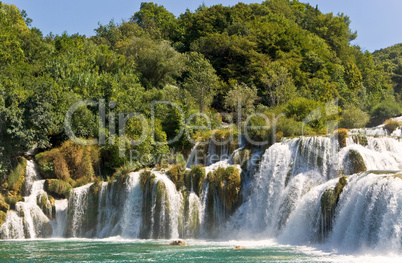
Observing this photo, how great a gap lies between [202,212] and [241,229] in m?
2.60

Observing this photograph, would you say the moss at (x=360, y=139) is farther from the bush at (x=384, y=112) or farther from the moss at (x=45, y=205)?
the bush at (x=384, y=112)

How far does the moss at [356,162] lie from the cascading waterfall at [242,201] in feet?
0.17

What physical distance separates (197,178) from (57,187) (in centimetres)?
947

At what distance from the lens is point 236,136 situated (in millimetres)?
33656

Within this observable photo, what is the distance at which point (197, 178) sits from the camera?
30391 mm

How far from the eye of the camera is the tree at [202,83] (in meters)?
46.2

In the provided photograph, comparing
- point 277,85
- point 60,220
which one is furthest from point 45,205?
point 277,85

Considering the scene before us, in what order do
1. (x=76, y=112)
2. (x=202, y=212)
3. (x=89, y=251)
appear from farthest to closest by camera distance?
1. (x=76, y=112)
2. (x=202, y=212)
3. (x=89, y=251)

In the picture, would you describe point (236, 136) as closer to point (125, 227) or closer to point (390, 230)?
point (125, 227)

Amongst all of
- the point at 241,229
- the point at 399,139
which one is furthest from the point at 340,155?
the point at 241,229

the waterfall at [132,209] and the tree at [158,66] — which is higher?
the tree at [158,66]

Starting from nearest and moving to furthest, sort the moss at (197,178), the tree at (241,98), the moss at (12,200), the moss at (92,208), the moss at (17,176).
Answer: the moss at (197,178), the moss at (12,200), the moss at (92,208), the moss at (17,176), the tree at (241,98)

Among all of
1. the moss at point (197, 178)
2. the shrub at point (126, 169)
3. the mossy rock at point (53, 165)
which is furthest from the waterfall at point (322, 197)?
the mossy rock at point (53, 165)

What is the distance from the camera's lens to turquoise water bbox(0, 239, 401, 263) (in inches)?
799
